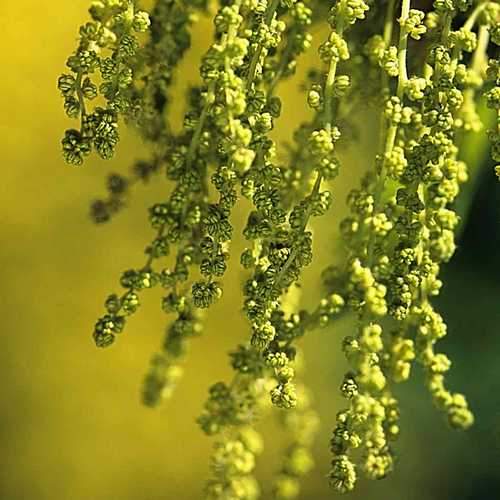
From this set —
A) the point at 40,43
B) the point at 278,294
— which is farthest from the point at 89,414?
the point at 278,294

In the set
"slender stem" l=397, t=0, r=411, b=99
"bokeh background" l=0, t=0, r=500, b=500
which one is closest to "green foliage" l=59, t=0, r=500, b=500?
"slender stem" l=397, t=0, r=411, b=99

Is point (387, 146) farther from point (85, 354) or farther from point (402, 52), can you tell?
point (85, 354)

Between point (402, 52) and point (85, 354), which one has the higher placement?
point (85, 354)

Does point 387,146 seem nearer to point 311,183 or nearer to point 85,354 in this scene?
point 311,183

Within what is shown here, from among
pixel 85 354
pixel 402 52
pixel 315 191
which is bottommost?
pixel 315 191

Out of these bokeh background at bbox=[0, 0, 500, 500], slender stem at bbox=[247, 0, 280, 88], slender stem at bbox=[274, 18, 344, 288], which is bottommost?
slender stem at bbox=[274, 18, 344, 288]

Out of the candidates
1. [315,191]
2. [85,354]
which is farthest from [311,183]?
[85,354]

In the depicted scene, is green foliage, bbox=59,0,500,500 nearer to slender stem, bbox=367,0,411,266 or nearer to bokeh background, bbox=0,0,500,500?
slender stem, bbox=367,0,411,266

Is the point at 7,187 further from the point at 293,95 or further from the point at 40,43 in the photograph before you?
the point at 293,95

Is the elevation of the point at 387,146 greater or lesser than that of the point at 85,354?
lesser

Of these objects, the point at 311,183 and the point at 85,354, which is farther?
the point at 85,354
